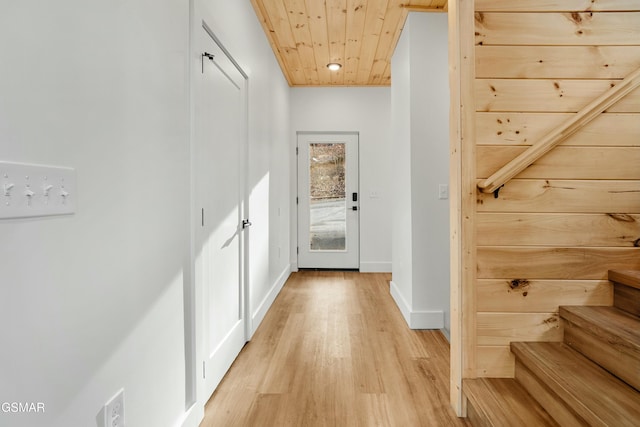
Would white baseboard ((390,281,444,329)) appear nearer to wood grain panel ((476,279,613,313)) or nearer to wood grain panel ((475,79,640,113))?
wood grain panel ((476,279,613,313))

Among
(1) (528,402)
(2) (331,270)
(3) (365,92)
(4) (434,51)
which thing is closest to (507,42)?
(4) (434,51)

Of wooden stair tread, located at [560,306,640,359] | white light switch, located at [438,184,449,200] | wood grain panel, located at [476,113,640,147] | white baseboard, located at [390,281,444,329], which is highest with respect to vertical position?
wood grain panel, located at [476,113,640,147]

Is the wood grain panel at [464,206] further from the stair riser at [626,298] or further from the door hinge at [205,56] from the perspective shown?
the door hinge at [205,56]

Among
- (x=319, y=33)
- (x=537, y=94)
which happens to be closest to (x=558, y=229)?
(x=537, y=94)

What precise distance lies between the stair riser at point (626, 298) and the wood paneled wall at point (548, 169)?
0.11ft

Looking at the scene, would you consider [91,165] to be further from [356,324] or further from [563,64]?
[356,324]

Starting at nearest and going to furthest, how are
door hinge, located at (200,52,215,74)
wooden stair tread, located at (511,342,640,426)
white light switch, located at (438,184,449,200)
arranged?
1. wooden stair tread, located at (511,342,640,426)
2. door hinge, located at (200,52,215,74)
3. white light switch, located at (438,184,449,200)

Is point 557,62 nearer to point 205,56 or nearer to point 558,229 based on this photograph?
point 558,229

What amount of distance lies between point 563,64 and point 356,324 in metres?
2.25

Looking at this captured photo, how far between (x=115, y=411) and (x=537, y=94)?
2.16 meters

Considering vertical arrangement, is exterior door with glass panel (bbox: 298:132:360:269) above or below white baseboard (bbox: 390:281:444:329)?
above

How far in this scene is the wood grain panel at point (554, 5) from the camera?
5.55ft

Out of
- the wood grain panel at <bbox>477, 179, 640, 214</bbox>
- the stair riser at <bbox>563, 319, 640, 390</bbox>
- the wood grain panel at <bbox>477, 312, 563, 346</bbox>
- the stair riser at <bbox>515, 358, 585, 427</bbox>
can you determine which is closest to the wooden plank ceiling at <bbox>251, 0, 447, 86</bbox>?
the wood grain panel at <bbox>477, 179, 640, 214</bbox>

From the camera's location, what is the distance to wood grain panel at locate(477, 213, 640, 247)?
1.68 metres
